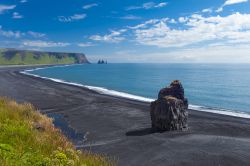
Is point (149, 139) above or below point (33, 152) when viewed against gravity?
below

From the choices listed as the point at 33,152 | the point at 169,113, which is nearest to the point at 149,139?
the point at 169,113

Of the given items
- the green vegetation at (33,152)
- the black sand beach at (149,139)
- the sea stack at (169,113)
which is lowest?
the black sand beach at (149,139)

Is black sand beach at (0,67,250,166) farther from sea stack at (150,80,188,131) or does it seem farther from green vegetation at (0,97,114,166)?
green vegetation at (0,97,114,166)

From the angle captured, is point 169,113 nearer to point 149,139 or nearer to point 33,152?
point 149,139

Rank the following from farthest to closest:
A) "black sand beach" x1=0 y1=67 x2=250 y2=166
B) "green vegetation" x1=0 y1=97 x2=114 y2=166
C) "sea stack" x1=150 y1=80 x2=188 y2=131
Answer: "sea stack" x1=150 y1=80 x2=188 y2=131, "black sand beach" x1=0 y1=67 x2=250 y2=166, "green vegetation" x1=0 y1=97 x2=114 y2=166

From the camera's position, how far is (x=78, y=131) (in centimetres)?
3250

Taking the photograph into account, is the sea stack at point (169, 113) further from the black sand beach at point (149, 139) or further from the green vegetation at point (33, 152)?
the green vegetation at point (33, 152)

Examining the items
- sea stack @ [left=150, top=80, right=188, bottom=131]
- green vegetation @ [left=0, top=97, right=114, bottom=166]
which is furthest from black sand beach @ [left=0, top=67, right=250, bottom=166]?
green vegetation @ [left=0, top=97, right=114, bottom=166]

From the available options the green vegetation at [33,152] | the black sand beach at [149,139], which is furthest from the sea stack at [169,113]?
the green vegetation at [33,152]

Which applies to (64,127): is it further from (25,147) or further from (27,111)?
(25,147)

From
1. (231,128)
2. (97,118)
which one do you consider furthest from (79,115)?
(231,128)

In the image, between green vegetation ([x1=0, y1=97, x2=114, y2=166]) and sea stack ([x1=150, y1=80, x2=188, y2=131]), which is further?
sea stack ([x1=150, y1=80, x2=188, y2=131])

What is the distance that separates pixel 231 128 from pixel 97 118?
1614 centimetres

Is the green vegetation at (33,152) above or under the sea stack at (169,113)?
above
